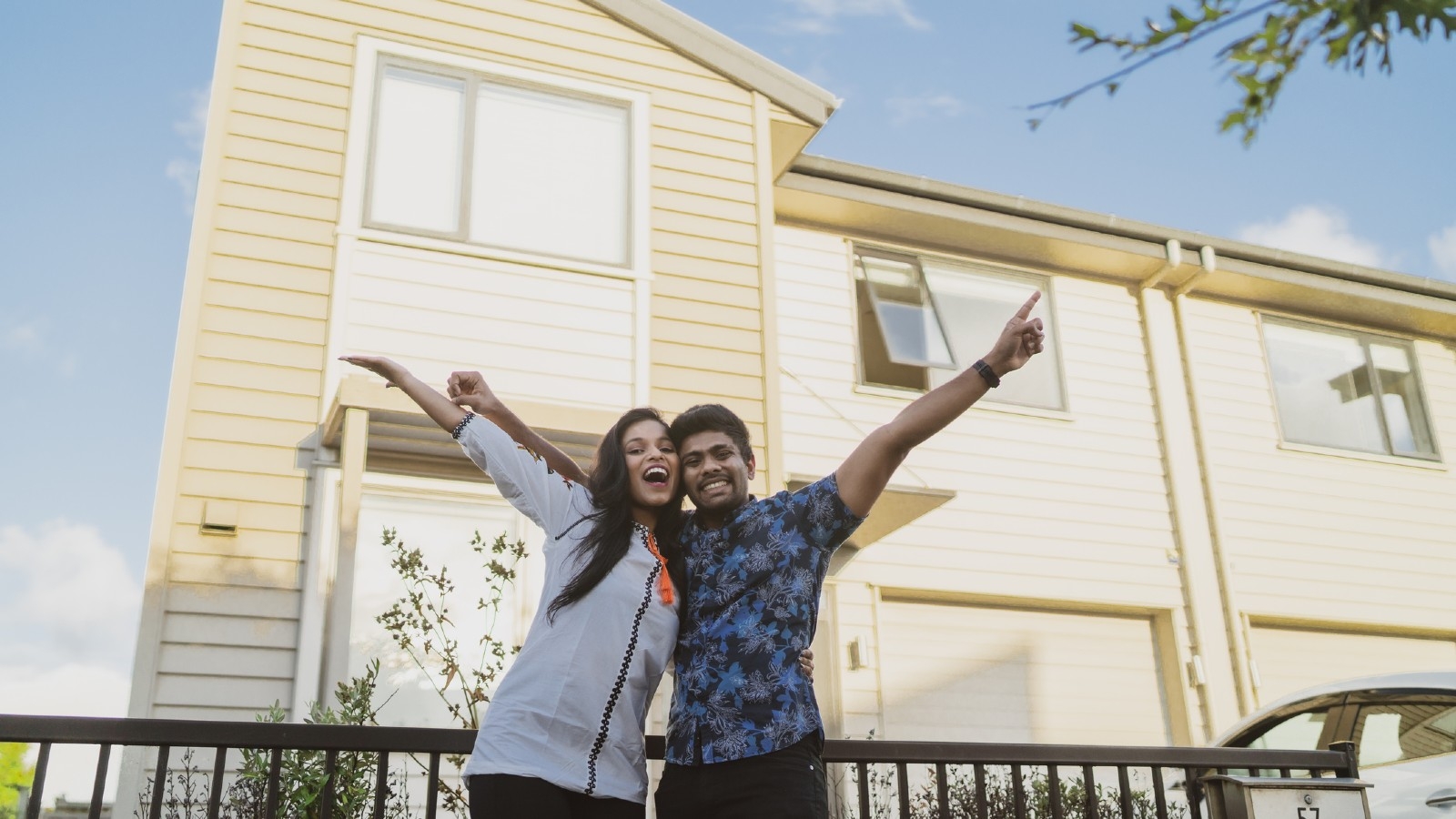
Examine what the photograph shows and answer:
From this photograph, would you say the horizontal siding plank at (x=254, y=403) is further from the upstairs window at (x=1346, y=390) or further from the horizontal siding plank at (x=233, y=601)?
the upstairs window at (x=1346, y=390)

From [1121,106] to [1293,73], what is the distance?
0.22 meters

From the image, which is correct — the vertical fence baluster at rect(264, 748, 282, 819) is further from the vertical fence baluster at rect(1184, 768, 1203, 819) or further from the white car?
the white car

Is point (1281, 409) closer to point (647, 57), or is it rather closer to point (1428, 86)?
point (647, 57)

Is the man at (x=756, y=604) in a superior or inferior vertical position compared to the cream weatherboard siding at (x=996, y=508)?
inferior

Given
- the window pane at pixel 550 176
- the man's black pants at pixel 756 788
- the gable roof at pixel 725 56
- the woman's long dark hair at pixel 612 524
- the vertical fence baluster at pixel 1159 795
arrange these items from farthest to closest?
the gable roof at pixel 725 56
the window pane at pixel 550 176
the vertical fence baluster at pixel 1159 795
the woman's long dark hair at pixel 612 524
the man's black pants at pixel 756 788

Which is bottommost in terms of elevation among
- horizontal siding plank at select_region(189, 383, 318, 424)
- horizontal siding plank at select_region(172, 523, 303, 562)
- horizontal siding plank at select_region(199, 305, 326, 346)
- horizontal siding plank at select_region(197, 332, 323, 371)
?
horizontal siding plank at select_region(172, 523, 303, 562)

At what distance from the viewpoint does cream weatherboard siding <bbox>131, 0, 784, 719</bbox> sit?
6031mm

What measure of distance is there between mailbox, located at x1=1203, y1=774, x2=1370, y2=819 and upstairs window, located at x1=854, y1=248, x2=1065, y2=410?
6287 mm

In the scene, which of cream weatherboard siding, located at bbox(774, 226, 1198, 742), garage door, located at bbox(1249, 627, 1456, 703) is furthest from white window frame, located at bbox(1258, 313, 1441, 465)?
garage door, located at bbox(1249, 627, 1456, 703)

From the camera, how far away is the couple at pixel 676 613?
2324 mm

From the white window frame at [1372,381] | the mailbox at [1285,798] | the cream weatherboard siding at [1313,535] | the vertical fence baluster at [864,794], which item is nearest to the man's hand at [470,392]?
the vertical fence baluster at [864,794]

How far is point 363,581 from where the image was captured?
6.51 metres

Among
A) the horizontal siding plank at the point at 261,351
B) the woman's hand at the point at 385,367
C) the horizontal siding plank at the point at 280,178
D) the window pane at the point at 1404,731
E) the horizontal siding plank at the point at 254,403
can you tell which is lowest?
the window pane at the point at 1404,731

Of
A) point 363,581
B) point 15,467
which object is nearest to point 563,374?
point 363,581
